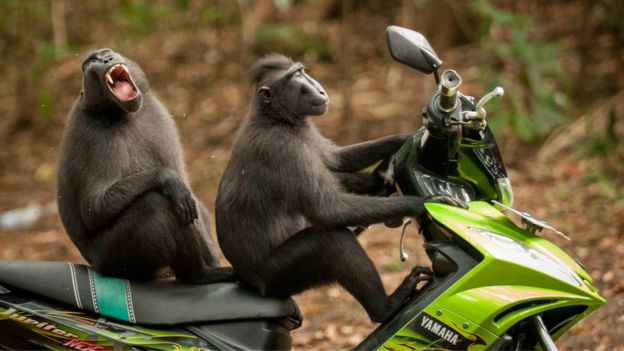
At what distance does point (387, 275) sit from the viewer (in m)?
6.16

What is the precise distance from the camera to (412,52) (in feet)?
10.6

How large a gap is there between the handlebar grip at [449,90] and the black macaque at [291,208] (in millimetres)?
367

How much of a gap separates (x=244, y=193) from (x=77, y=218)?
2.69 feet

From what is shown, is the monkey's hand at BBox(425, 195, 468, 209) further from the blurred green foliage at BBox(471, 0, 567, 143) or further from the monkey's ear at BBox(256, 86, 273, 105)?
the blurred green foliage at BBox(471, 0, 567, 143)

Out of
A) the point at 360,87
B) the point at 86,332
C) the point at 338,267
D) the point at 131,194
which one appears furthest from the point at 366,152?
the point at 360,87

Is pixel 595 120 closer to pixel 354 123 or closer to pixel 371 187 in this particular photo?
pixel 354 123

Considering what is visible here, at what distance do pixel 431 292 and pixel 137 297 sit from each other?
4.01ft

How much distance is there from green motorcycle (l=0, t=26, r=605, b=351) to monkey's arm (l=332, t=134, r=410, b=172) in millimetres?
211

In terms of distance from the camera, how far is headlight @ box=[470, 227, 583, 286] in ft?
10.1

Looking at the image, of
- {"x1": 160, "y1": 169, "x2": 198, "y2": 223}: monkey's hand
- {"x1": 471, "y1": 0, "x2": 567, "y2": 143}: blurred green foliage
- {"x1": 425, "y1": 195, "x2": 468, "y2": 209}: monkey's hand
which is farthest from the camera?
{"x1": 471, "y1": 0, "x2": 567, "y2": 143}: blurred green foliage

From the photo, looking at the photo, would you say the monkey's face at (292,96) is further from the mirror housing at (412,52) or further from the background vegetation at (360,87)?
the background vegetation at (360,87)

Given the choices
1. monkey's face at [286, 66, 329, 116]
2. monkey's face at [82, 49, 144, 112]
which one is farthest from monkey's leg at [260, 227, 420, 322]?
monkey's face at [82, 49, 144, 112]

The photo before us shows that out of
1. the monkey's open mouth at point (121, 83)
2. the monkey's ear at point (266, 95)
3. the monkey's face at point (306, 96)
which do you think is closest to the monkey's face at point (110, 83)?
the monkey's open mouth at point (121, 83)

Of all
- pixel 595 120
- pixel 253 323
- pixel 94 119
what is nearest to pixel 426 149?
pixel 253 323
